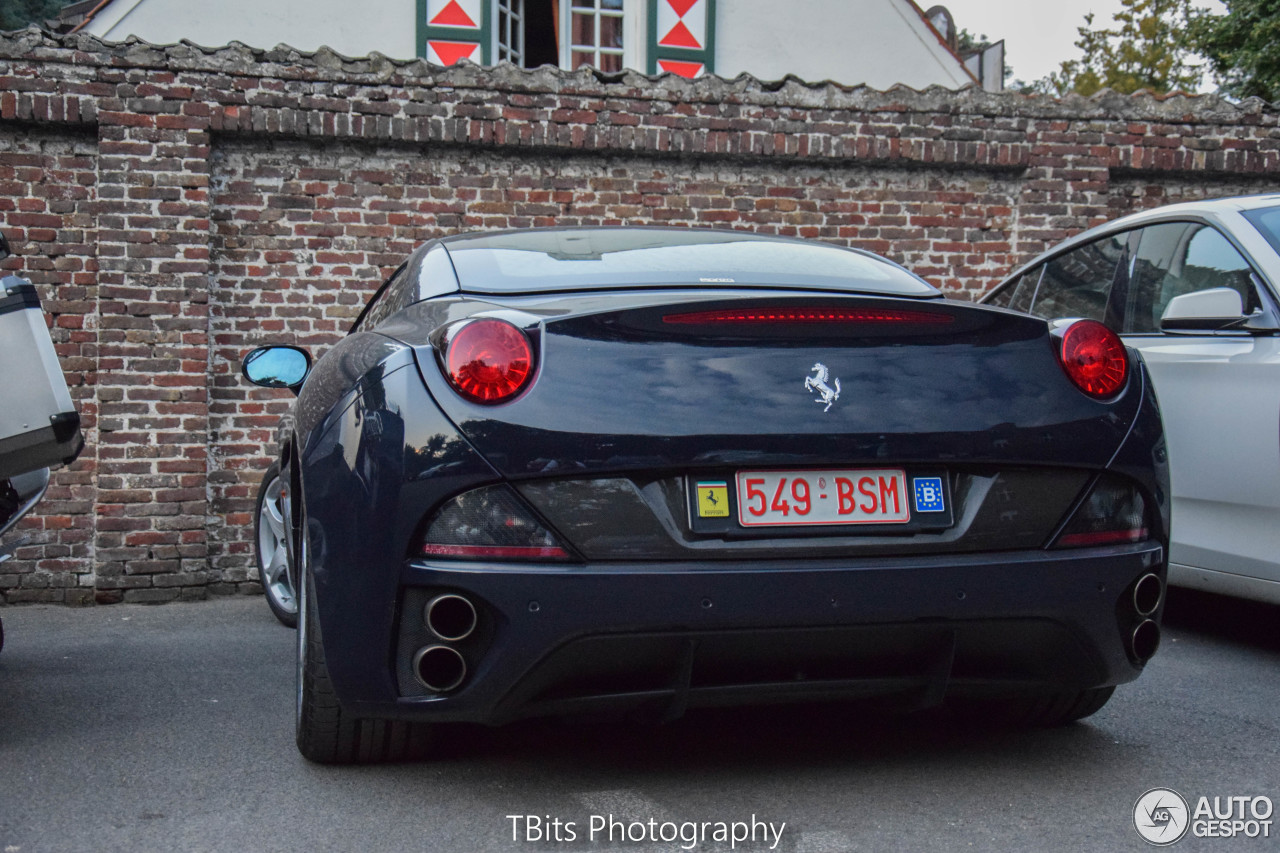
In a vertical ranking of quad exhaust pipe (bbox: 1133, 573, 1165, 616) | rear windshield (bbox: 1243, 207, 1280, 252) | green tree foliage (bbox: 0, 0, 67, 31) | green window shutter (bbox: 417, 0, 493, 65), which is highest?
green tree foliage (bbox: 0, 0, 67, 31)

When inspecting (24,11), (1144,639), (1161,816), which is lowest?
(1161,816)

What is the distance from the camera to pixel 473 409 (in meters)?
2.41

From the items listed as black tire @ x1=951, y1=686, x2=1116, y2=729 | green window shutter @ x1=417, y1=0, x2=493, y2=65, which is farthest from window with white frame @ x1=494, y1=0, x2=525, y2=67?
black tire @ x1=951, y1=686, x2=1116, y2=729

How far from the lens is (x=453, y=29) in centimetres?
1292

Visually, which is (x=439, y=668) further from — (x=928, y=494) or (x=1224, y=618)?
(x=1224, y=618)

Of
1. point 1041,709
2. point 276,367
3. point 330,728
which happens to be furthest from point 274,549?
point 1041,709

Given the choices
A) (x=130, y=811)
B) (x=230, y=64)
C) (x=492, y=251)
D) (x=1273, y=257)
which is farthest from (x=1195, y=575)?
(x=230, y=64)

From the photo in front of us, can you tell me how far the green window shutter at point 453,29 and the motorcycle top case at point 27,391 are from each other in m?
10.2

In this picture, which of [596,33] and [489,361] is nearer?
[489,361]

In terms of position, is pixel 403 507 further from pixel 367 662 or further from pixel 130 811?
pixel 130 811

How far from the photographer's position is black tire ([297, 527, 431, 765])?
276 centimetres

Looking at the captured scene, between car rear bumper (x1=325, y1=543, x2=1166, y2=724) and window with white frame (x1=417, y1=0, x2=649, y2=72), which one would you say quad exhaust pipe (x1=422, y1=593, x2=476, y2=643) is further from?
window with white frame (x1=417, y1=0, x2=649, y2=72)

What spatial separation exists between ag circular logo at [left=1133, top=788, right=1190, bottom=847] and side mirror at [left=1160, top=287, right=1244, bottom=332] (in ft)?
5.93

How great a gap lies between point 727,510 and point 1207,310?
2313 mm
